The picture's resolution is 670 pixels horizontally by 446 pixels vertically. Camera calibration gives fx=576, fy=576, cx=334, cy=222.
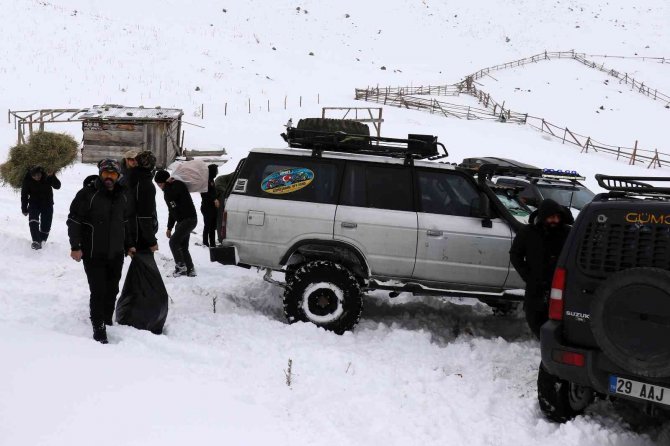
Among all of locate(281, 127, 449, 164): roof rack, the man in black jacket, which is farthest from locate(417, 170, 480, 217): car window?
the man in black jacket

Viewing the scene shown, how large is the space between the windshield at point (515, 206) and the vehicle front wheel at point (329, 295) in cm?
254

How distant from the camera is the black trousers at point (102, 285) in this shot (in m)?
5.14

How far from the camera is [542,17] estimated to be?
191 ft

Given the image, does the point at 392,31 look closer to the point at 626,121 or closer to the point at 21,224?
the point at 626,121

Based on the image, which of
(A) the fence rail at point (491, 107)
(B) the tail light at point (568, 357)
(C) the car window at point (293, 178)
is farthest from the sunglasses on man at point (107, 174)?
(A) the fence rail at point (491, 107)

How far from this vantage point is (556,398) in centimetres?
433

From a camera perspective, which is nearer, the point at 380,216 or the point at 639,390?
the point at 639,390

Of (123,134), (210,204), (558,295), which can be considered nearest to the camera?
(558,295)

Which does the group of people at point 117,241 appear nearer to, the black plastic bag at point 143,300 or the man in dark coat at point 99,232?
the man in dark coat at point 99,232

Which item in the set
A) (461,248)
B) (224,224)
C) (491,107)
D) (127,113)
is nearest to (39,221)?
(224,224)

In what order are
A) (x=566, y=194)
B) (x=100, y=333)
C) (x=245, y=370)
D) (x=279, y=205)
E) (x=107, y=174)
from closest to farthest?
(x=245, y=370)
(x=100, y=333)
(x=107, y=174)
(x=279, y=205)
(x=566, y=194)

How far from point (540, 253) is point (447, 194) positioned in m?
1.59

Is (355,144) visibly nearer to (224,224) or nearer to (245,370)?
(224,224)

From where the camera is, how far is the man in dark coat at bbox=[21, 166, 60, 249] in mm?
8820
